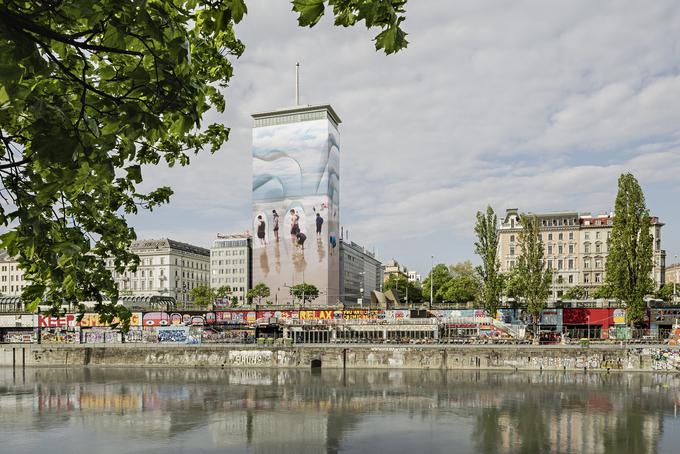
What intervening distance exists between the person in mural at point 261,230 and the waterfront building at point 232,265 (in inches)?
1269

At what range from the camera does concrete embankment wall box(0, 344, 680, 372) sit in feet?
233

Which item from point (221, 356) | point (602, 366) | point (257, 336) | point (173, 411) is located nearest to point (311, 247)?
point (257, 336)

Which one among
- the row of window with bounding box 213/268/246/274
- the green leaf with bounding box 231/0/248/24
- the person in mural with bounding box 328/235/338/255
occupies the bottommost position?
the row of window with bounding box 213/268/246/274

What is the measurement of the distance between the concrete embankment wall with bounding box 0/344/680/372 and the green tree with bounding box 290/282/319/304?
59.5 m

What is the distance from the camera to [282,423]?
1743 inches

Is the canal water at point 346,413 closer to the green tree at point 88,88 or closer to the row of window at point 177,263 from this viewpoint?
the green tree at point 88,88

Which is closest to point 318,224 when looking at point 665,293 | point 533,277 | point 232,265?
point 232,265

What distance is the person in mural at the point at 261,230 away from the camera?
156375 mm

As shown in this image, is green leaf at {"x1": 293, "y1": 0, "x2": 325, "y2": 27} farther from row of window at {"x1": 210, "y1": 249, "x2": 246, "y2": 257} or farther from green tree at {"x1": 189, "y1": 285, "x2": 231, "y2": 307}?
row of window at {"x1": 210, "y1": 249, "x2": 246, "y2": 257}

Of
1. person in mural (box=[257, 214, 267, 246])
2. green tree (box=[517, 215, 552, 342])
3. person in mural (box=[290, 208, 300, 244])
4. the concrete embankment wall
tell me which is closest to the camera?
the concrete embankment wall

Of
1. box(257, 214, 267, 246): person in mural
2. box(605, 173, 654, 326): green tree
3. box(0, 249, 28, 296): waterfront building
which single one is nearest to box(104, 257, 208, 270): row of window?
box(257, 214, 267, 246): person in mural

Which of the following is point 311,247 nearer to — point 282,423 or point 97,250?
point 282,423

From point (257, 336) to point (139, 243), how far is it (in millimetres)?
103506

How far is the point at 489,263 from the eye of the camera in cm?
9131
